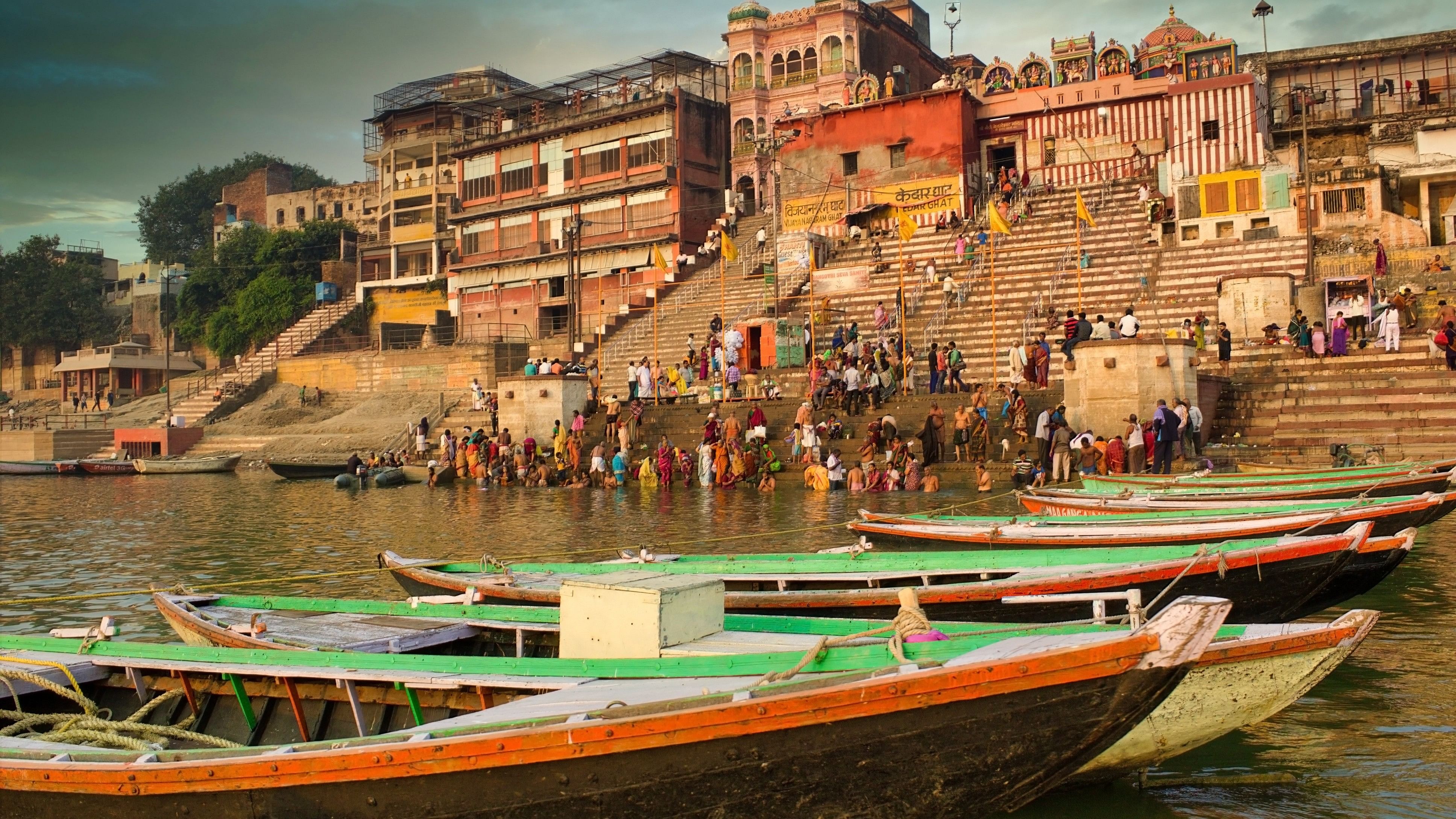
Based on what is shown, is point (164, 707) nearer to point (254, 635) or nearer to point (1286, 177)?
point (254, 635)

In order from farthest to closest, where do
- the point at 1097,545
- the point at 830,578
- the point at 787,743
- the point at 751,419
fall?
the point at 751,419 → the point at 1097,545 → the point at 830,578 → the point at 787,743

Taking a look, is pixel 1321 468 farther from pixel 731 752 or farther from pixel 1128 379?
pixel 731 752

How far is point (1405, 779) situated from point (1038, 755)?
2426 mm

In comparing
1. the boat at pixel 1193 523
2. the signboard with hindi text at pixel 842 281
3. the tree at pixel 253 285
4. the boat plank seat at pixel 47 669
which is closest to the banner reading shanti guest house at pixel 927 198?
the signboard with hindi text at pixel 842 281

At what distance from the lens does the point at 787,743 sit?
4.50 metres

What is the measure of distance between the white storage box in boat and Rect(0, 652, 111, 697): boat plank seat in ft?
8.61

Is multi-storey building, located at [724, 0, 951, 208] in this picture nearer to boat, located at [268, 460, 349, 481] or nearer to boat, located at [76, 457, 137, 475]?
boat, located at [268, 460, 349, 481]

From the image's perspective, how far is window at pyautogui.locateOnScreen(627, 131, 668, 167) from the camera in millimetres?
47062

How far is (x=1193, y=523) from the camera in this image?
1010 cm

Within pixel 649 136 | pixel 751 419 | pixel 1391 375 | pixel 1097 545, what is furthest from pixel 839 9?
pixel 1097 545

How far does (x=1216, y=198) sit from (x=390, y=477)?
75.4ft

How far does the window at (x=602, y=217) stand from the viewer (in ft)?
158

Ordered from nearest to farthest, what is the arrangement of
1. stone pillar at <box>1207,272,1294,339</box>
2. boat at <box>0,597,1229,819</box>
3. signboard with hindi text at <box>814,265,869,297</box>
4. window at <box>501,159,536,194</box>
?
boat at <box>0,597,1229,819</box>
stone pillar at <box>1207,272,1294,339</box>
signboard with hindi text at <box>814,265,869,297</box>
window at <box>501,159,536,194</box>

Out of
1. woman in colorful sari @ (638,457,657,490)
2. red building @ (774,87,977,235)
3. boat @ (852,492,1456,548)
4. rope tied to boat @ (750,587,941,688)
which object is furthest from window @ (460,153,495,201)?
rope tied to boat @ (750,587,941,688)
